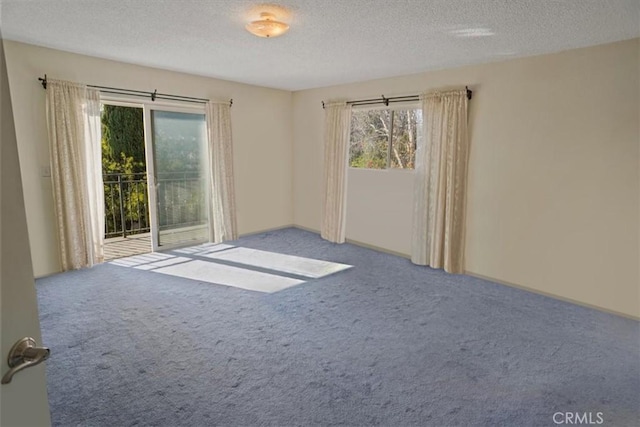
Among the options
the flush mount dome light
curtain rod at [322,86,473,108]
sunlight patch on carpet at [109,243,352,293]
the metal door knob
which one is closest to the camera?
the metal door knob

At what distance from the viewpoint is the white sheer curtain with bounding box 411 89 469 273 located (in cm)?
408

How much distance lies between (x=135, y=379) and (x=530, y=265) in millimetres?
3649

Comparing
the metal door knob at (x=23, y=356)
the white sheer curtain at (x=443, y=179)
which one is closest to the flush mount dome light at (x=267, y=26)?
the white sheer curtain at (x=443, y=179)

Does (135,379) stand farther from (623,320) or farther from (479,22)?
(623,320)

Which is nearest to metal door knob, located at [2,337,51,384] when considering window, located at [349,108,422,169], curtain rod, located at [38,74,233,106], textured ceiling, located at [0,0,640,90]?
textured ceiling, located at [0,0,640,90]

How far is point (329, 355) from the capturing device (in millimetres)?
2533

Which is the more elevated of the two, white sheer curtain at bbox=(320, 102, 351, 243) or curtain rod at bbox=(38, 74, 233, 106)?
curtain rod at bbox=(38, 74, 233, 106)

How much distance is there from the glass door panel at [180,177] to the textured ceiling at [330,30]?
92cm

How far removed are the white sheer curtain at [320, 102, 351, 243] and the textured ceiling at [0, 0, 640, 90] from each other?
1154mm

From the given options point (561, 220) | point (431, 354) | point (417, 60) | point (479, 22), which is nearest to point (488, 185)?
point (561, 220)

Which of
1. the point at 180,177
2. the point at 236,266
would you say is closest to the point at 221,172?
the point at 180,177

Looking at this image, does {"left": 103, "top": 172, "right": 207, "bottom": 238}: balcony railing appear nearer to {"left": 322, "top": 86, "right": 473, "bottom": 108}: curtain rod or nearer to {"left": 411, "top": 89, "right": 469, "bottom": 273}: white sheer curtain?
{"left": 322, "top": 86, "right": 473, "bottom": 108}: curtain rod
